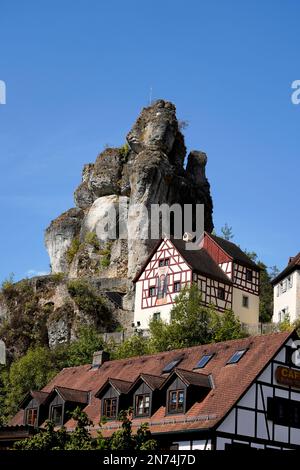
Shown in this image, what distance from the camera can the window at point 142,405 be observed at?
4122 centimetres

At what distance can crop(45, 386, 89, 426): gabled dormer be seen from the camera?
44.6 metres

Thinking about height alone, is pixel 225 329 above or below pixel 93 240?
below

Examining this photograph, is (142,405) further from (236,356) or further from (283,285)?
(283,285)

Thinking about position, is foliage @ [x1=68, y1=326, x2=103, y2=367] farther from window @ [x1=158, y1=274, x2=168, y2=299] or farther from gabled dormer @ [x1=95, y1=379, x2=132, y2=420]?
gabled dormer @ [x1=95, y1=379, x2=132, y2=420]

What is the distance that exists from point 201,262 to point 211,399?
3560 centimetres

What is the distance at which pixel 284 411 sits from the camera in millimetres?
40656

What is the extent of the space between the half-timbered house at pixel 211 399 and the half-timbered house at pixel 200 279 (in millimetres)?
27076

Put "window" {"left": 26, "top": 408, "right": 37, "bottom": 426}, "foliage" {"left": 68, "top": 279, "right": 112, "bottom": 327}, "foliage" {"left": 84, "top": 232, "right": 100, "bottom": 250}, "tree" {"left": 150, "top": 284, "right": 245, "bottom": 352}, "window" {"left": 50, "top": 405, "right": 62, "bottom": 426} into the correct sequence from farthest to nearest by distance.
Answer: "foliage" {"left": 84, "top": 232, "right": 100, "bottom": 250} → "foliage" {"left": 68, "top": 279, "right": 112, "bottom": 327} → "tree" {"left": 150, "top": 284, "right": 245, "bottom": 352} → "window" {"left": 26, "top": 408, "right": 37, "bottom": 426} → "window" {"left": 50, "top": 405, "right": 62, "bottom": 426}

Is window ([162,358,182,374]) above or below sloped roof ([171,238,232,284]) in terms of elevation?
below

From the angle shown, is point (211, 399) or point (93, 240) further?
point (93, 240)

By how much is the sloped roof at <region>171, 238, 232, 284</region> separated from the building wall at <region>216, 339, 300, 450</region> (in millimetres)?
31619

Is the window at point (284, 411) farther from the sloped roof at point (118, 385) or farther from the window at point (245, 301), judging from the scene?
the window at point (245, 301)

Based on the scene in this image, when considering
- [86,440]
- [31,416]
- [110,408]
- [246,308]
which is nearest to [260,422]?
[110,408]
